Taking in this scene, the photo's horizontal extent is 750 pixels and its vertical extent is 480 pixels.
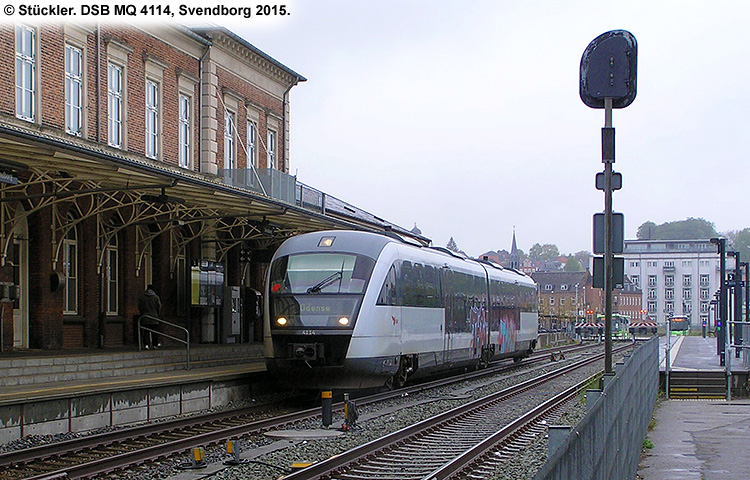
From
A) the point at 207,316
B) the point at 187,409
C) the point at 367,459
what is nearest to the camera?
the point at 367,459

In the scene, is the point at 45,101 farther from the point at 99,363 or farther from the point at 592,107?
the point at 592,107

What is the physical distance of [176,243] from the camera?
2908cm

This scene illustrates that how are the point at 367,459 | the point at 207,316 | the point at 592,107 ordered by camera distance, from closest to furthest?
the point at 367,459, the point at 592,107, the point at 207,316

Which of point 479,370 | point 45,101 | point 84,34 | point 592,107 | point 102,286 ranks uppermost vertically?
point 84,34

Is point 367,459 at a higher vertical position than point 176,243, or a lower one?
lower

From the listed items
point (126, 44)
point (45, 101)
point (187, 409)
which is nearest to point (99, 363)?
point (187, 409)

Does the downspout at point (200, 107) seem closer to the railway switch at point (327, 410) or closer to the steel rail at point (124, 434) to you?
the steel rail at point (124, 434)

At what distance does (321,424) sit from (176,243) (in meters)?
13.6

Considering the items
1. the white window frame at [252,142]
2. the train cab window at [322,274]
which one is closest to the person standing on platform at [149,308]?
the train cab window at [322,274]

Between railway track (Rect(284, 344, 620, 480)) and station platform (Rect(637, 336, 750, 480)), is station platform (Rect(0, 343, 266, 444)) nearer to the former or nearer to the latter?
railway track (Rect(284, 344, 620, 480))

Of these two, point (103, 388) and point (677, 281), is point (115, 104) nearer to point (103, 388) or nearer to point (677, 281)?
point (103, 388)

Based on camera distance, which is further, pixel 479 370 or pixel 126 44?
pixel 479 370

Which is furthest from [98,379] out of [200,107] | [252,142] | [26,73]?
[252,142]

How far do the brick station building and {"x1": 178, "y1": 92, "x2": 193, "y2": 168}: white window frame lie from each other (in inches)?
Answer: 2.0
